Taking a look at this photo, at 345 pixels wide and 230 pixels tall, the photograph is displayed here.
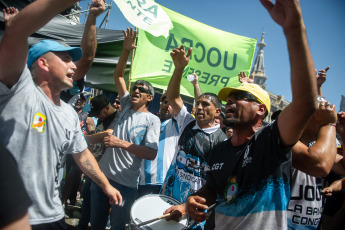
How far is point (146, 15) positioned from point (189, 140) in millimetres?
2739

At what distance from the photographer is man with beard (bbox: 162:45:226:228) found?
2596 mm

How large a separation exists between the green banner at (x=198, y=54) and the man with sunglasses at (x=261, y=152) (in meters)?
3.04

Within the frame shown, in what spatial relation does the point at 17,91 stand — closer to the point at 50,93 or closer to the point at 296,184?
the point at 50,93

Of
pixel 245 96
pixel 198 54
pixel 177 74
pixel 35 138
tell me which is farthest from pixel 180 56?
pixel 198 54

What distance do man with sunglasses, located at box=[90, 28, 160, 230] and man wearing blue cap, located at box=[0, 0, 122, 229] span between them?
1029 millimetres

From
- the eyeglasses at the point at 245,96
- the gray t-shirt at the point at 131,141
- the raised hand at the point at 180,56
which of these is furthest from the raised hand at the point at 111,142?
the eyeglasses at the point at 245,96

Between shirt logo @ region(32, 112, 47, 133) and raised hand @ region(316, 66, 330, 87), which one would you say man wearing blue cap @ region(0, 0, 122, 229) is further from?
raised hand @ region(316, 66, 330, 87)

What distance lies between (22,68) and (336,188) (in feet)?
11.4

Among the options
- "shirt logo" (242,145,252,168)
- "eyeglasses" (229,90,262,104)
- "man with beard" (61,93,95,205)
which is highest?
"eyeglasses" (229,90,262,104)

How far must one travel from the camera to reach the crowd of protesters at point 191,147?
47.4 inches

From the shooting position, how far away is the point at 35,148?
1.52 meters

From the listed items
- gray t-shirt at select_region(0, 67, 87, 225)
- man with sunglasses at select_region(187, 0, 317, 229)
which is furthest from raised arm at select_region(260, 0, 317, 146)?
→ gray t-shirt at select_region(0, 67, 87, 225)

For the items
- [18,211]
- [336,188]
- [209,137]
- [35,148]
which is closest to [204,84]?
[209,137]

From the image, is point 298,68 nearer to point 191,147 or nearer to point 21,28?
point 21,28
